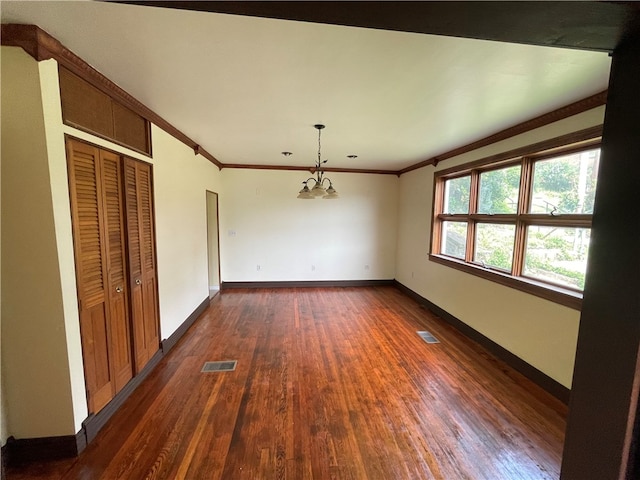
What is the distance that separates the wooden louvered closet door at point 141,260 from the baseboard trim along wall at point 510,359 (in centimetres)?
366

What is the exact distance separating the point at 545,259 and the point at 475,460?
1.93 m

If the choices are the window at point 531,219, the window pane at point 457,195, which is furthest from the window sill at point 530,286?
the window pane at point 457,195

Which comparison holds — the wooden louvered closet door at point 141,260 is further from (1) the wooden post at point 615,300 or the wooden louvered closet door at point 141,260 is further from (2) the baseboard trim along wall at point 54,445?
(1) the wooden post at point 615,300

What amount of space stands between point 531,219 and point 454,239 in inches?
57.0

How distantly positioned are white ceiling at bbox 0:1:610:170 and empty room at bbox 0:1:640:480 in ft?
0.06

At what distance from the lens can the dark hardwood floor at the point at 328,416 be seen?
1.68m

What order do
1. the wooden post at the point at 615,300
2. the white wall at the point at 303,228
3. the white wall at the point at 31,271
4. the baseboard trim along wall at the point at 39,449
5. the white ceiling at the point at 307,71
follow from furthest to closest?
the white wall at the point at 303,228, the baseboard trim along wall at the point at 39,449, the white wall at the point at 31,271, the white ceiling at the point at 307,71, the wooden post at the point at 615,300

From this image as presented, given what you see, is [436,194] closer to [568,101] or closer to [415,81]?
[568,101]

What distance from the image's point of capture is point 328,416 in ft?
6.86

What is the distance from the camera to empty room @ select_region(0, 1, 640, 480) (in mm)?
879

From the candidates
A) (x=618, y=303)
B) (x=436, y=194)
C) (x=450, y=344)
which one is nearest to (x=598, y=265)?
(x=618, y=303)

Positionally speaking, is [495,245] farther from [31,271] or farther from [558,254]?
[31,271]

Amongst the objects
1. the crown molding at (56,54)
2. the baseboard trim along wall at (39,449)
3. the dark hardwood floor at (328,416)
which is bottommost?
the dark hardwood floor at (328,416)

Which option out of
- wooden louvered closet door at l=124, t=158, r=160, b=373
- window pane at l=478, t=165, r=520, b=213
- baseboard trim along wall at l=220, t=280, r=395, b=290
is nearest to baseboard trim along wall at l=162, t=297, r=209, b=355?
wooden louvered closet door at l=124, t=158, r=160, b=373
